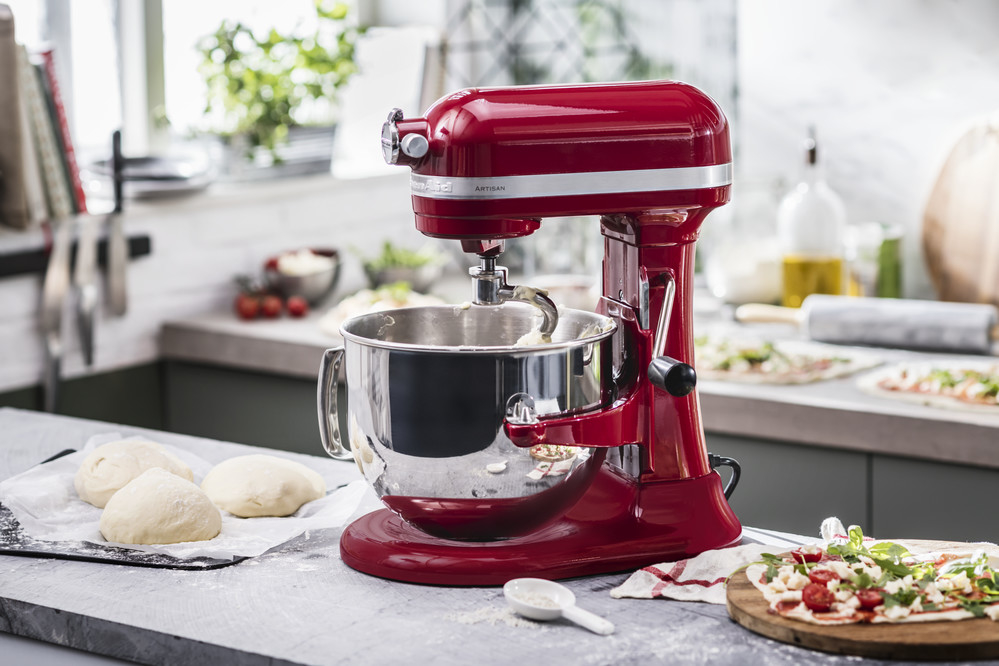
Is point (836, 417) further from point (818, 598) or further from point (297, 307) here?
point (297, 307)

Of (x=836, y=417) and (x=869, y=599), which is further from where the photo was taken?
(x=836, y=417)

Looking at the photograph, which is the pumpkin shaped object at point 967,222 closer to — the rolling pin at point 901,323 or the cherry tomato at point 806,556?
the rolling pin at point 901,323

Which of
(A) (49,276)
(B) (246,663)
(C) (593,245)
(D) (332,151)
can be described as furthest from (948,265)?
(B) (246,663)

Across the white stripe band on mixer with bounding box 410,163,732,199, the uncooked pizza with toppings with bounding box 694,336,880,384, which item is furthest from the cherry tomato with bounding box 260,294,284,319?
the white stripe band on mixer with bounding box 410,163,732,199

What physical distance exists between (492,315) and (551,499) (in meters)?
0.22

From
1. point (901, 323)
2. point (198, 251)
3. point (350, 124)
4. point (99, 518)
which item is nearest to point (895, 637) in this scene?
point (99, 518)

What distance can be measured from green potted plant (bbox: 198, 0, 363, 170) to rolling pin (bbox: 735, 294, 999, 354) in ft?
4.72

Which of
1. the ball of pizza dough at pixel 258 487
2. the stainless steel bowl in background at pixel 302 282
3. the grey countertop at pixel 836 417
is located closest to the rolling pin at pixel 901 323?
the grey countertop at pixel 836 417

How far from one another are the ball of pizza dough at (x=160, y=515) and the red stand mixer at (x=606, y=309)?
0.15m

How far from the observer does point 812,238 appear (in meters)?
2.80

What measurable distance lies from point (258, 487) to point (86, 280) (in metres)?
1.47

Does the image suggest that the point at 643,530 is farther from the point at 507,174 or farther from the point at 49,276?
the point at 49,276

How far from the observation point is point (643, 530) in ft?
4.04

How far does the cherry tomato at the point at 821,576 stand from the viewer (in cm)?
107
